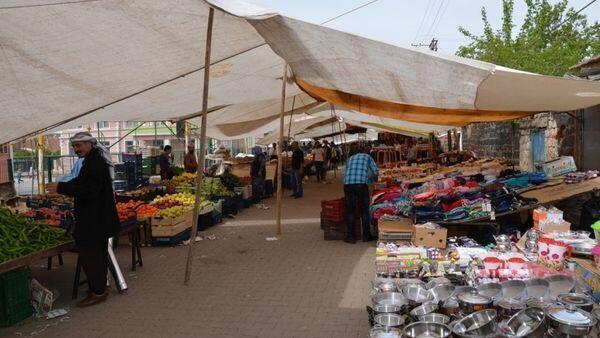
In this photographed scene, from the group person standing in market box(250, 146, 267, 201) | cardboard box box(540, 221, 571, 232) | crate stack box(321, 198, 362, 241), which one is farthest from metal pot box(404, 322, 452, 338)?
person standing in market box(250, 146, 267, 201)

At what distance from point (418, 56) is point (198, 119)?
A: 10937 millimetres

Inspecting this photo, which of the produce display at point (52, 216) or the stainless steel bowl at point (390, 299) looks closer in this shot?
the stainless steel bowl at point (390, 299)

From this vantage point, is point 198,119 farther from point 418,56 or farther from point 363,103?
point 418,56

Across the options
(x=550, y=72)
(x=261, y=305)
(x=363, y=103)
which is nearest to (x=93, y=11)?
(x=261, y=305)

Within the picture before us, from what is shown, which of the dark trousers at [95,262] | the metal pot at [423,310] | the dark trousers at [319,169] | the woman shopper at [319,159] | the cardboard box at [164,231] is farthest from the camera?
the dark trousers at [319,169]

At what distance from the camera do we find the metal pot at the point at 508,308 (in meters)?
3.33

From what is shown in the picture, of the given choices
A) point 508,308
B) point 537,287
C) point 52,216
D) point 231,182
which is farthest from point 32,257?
point 231,182

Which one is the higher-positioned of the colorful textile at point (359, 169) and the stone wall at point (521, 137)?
the stone wall at point (521, 137)

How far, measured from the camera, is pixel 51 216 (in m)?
6.94

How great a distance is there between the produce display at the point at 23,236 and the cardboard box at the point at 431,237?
469cm

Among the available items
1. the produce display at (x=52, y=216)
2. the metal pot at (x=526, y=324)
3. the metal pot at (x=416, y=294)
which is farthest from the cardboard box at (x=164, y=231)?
the metal pot at (x=526, y=324)

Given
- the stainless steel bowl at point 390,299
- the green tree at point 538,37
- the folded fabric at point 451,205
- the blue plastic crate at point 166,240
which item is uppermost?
the green tree at point 538,37

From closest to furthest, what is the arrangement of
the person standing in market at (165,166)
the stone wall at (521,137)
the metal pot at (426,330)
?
the metal pot at (426,330), the stone wall at (521,137), the person standing in market at (165,166)

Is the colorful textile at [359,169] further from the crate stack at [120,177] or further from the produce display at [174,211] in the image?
the crate stack at [120,177]
